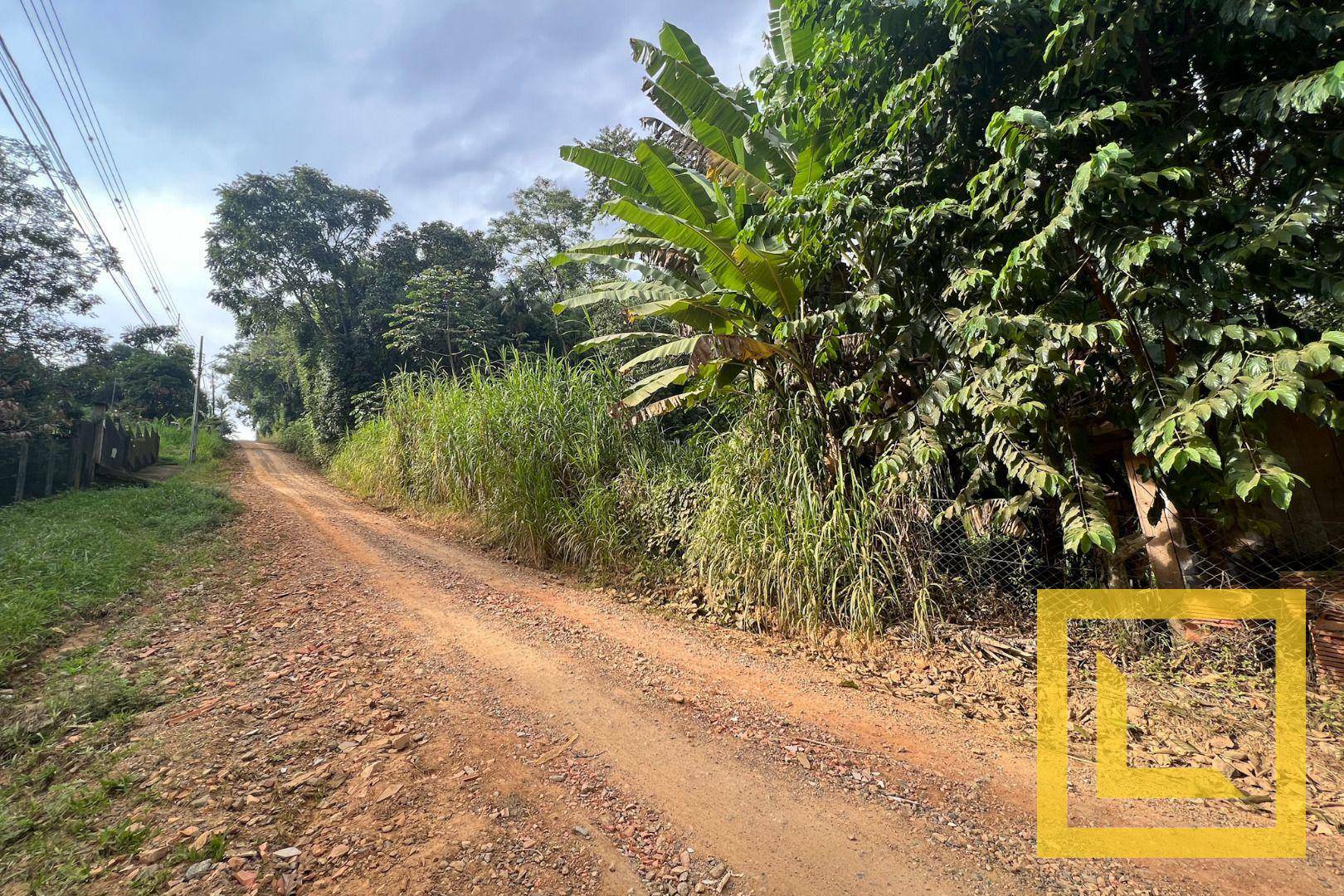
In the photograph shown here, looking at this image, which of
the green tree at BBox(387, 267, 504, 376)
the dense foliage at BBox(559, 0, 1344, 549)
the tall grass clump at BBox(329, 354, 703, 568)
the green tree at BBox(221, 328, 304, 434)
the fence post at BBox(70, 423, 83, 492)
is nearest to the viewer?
the dense foliage at BBox(559, 0, 1344, 549)

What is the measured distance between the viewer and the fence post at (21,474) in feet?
28.2

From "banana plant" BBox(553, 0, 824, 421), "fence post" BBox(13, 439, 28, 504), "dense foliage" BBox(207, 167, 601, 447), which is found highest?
"dense foliage" BBox(207, 167, 601, 447)

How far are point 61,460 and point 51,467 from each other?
0.40 metres

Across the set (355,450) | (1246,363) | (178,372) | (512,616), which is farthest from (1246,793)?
(178,372)

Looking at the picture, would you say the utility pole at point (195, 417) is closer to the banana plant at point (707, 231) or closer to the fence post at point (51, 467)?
the fence post at point (51, 467)

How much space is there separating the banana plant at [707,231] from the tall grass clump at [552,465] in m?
0.74

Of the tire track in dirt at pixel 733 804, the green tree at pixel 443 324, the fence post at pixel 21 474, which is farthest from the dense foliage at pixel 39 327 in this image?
the tire track in dirt at pixel 733 804

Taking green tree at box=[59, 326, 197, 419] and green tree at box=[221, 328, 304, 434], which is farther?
green tree at box=[221, 328, 304, 434]

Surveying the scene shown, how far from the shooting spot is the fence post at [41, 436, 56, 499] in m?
9.30

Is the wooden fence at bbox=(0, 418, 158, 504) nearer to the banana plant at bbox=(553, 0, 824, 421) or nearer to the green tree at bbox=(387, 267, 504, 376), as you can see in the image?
the green tree at bbox=(387, 267, 504, 376)

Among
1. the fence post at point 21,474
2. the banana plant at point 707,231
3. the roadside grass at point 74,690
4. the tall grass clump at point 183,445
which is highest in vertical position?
the banana plant at point 707,231

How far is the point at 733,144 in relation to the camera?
4.89 metres

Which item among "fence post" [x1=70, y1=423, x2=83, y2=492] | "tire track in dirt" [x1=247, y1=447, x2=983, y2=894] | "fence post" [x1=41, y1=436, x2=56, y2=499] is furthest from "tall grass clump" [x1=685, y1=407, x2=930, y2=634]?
"fence post" [x1=70, y1=423, x2=83, y2=492]

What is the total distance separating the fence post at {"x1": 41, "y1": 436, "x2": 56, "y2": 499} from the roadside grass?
10.6 feet
